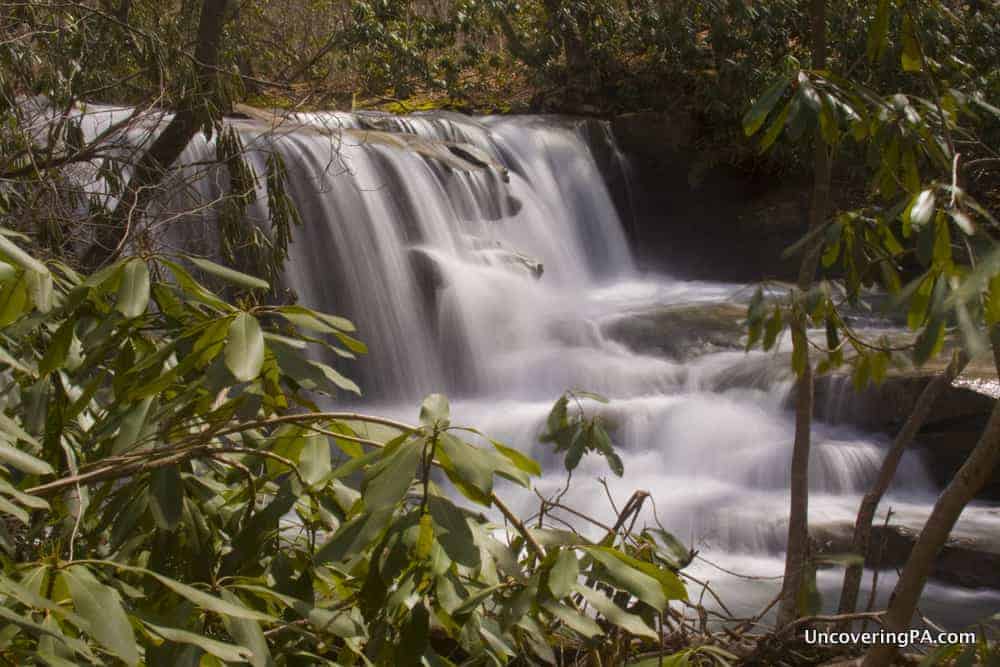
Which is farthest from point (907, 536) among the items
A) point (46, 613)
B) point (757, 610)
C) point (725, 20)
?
point (725, 20)

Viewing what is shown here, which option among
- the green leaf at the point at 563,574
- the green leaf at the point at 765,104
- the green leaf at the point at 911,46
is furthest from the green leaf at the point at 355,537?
the green leaf at the point at 911,46

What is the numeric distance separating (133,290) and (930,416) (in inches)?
251

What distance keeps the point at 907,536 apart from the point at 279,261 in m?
3.66

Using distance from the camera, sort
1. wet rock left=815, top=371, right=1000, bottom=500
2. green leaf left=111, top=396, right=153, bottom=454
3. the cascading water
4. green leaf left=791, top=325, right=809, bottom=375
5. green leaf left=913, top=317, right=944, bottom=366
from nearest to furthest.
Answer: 1. green leaf left=913, top=317, right=944, bottom=366
2. green leaf left=111, top=396, right=153, bottom=454
3. green leaf left=791, top=325, right=809, bottom=375
4. the cascading water
5. wet rock left=815, top=371, right=1000, bottom=500

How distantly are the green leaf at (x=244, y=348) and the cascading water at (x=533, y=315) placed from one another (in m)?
3.59

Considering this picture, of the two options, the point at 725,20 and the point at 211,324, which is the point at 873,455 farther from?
the point at 725,20

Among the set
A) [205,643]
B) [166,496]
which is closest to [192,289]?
[166,496]

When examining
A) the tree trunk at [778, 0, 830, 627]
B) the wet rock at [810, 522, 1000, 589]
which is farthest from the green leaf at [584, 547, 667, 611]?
the wet rock at [810, 522, 1000, 589]

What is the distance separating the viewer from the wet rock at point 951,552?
5.55 metres

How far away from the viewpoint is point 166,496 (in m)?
1.45

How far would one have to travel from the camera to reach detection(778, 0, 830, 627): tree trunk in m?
2.89

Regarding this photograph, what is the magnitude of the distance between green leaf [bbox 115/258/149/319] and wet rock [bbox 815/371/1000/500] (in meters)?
6.03

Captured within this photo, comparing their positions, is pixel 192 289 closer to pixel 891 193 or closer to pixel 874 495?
pixel 891 193

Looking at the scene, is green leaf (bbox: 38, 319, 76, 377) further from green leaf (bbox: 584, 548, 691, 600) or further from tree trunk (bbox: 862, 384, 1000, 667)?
tree trunk (bbox: 862, 384, 1000, 667)
